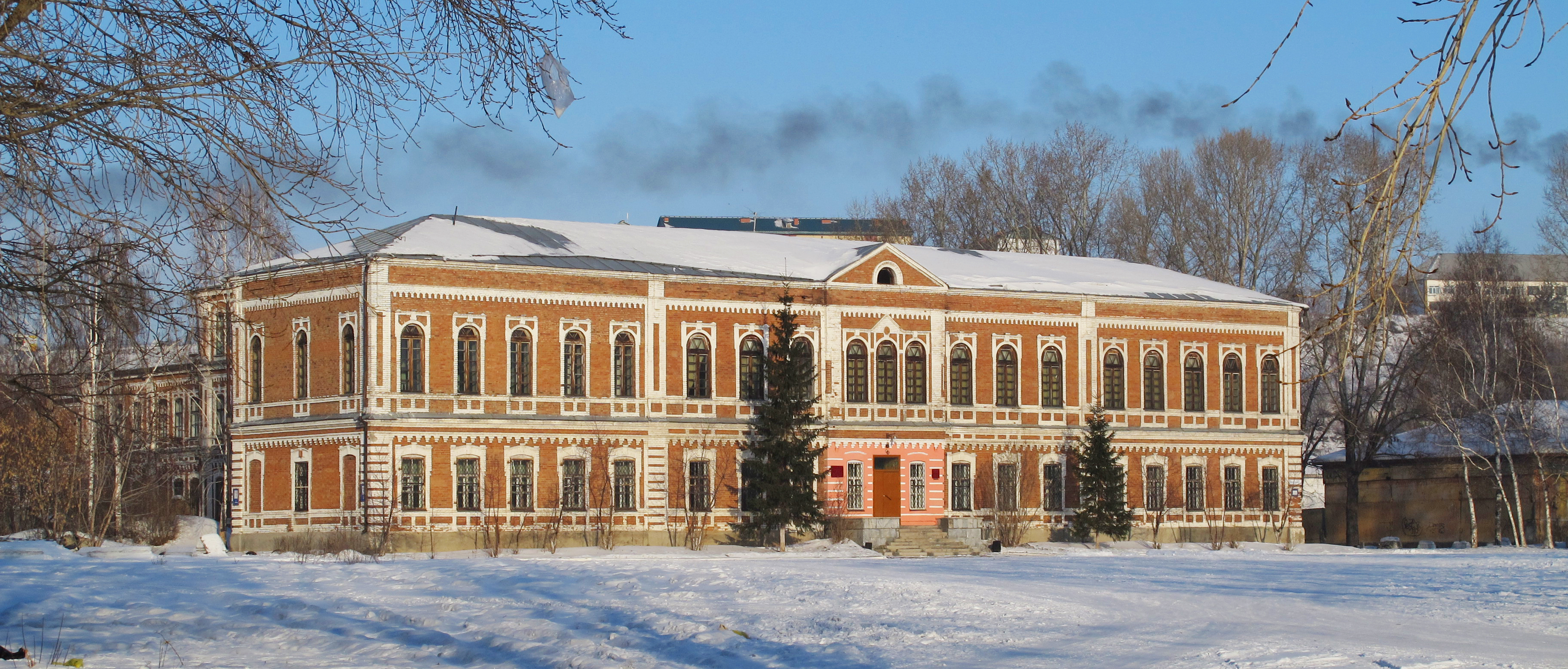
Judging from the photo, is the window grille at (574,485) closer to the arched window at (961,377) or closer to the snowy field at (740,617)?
the arched window at (961,377)

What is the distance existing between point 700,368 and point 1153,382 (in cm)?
1383

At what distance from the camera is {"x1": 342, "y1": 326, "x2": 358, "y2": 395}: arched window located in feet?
122

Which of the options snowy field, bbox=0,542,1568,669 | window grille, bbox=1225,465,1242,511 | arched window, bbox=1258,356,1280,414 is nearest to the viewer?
snowy field, bbox=0,542,1568,669

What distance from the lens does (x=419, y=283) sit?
36844mm

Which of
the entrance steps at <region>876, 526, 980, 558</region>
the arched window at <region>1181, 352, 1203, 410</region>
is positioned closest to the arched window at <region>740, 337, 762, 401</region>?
the entrance steps at <region>876, 526, 980, 558</region>

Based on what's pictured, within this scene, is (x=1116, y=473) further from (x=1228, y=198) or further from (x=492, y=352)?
(x=1228, y=198)

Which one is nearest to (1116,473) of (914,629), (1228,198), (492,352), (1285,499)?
(1285,499)

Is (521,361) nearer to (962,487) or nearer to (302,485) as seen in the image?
(302,485)

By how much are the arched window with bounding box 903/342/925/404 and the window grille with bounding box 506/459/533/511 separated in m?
10.5

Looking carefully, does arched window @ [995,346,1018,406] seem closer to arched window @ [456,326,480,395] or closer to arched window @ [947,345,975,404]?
arched window @ [947,345,975,404]

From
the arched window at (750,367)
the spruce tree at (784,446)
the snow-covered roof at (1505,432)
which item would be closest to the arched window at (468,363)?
the arched window at (750,367)

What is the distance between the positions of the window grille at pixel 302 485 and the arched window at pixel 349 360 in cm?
226

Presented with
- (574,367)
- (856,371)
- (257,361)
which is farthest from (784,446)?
(257,361)

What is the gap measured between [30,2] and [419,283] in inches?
1097
